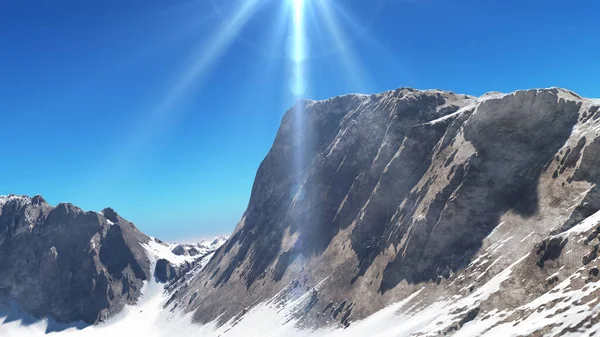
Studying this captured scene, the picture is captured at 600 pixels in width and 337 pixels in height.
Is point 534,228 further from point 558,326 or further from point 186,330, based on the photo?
point 186,330

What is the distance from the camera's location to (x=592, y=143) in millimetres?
61219

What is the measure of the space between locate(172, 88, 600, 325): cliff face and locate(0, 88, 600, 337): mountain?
1.12 ft

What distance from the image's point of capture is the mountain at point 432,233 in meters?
50.9

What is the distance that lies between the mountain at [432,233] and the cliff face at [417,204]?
0.34 m

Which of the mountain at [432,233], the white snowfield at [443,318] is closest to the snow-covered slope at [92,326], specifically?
the mountain at [432,233]

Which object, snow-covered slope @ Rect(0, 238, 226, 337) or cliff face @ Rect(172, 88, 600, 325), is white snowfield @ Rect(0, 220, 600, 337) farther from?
snow-covered slope @ Rect(0, 238, 226, 337)

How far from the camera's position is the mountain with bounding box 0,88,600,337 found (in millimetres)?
50906

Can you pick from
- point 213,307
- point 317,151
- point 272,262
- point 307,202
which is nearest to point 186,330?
point 213,307

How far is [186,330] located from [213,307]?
1277 centimetres

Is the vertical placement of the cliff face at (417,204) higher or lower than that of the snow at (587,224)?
higher

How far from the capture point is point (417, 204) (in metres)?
89.0

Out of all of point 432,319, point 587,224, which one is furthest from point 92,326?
point 587,224

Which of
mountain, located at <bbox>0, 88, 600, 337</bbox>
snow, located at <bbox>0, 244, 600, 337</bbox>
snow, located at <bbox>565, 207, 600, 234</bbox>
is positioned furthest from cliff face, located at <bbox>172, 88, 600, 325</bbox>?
snow, located at <bbox>0, 244, 600, 337</bbox>

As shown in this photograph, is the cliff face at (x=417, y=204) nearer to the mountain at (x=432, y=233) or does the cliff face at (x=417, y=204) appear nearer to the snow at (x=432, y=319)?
the mountain at (x=432, y=233)
